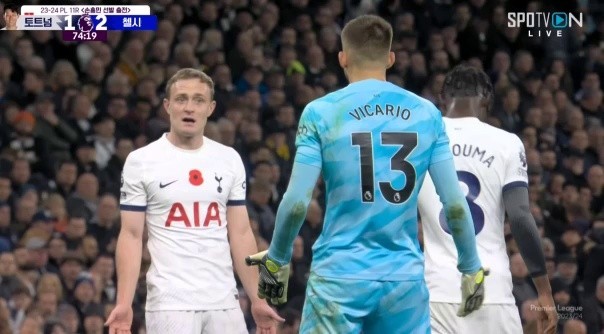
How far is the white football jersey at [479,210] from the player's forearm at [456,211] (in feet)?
3.41

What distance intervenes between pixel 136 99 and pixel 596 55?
5.78 meters

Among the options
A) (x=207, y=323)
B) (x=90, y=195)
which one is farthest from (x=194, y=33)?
(x=207, y=323)

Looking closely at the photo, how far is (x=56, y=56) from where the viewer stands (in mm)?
14023

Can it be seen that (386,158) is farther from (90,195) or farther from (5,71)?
(5,71)

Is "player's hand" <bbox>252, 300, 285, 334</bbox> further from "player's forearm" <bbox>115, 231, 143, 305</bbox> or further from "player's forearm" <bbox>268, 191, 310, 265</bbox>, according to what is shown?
"player's forearm" <bbox>268, 191, 310, 265</bbox>

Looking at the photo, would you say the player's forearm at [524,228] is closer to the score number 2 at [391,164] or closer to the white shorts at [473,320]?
the white shorts at [473,320]

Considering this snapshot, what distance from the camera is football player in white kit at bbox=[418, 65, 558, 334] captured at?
24.0ft

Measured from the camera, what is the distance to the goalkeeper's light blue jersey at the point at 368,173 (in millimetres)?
6094

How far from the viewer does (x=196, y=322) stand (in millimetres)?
7789

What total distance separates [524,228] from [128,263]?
6.69 ft

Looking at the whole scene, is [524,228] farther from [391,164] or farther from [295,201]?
[295,201]

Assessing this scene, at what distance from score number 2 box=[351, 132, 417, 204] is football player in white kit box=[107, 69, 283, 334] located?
1923 millimetres
